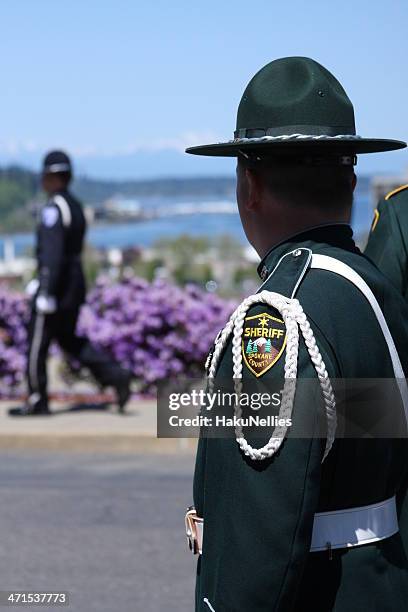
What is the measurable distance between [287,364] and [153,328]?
991 cm

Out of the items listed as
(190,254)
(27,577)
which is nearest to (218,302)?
(27,577)

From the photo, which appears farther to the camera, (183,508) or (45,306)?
(45,306)

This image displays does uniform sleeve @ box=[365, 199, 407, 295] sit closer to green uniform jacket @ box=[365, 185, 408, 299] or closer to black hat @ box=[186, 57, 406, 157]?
green uniform jacket @ box=[365, 185, 408, 299]

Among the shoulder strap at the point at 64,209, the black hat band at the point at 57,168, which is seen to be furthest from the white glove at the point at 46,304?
the black hat band at the point at 57,168

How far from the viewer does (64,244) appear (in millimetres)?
10086

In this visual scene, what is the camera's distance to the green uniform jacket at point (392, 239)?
3391mm

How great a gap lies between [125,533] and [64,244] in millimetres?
3712

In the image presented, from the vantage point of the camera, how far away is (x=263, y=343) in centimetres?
212

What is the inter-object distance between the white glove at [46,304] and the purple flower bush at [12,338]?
5.85ft

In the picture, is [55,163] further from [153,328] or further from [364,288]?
[364,288]

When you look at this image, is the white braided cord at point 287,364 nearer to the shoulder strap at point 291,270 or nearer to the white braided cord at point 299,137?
the shoulder strap at point 291,270

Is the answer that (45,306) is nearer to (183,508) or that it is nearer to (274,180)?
(183,508)

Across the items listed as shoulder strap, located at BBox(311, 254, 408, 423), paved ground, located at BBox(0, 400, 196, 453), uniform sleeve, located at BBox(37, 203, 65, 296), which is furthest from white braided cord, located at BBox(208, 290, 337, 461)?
uniform sleeve, located at BBox(37, 203, 65, 296)

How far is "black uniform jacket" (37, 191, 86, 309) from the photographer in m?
9.99
